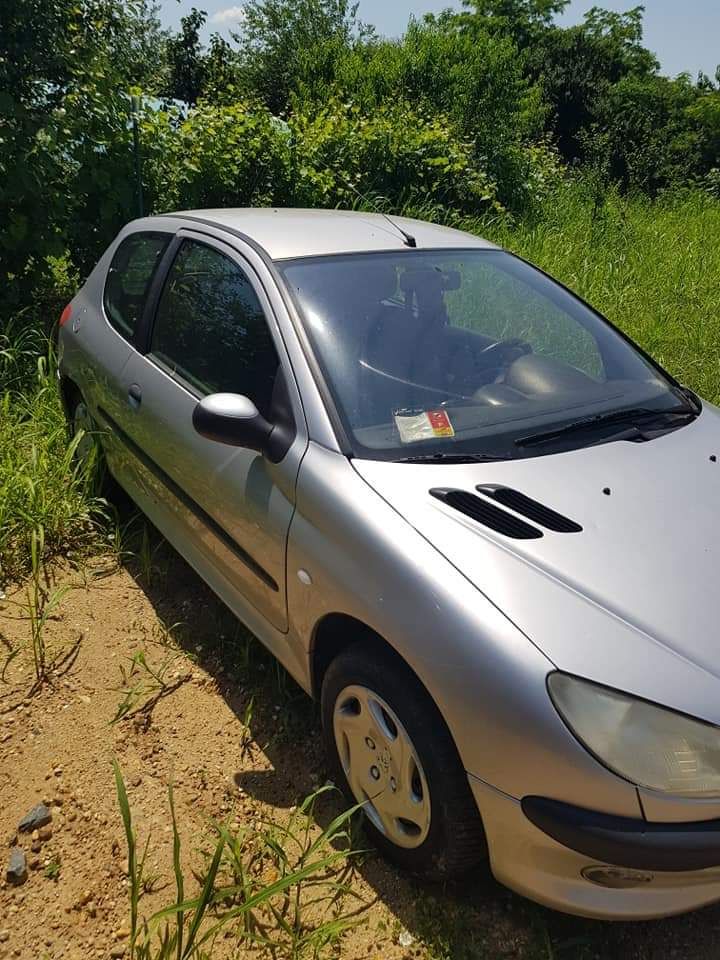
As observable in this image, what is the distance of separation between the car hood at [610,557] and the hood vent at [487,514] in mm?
21

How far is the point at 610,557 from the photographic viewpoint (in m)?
1.64

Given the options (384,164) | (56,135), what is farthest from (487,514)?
(384,164)

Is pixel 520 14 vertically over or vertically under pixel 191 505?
over

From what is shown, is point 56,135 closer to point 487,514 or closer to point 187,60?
point 487,514

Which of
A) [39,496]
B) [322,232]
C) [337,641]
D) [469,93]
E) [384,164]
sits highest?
[469,93]

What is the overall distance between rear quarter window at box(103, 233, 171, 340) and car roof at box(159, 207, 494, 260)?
20 centimetres

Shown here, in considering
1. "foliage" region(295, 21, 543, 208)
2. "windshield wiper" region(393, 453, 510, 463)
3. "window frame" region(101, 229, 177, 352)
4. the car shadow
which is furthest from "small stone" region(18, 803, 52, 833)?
"foliage" region(295, 21, 543, 208)

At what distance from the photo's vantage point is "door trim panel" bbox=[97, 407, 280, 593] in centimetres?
216

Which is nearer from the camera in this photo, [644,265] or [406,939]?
[406,939]

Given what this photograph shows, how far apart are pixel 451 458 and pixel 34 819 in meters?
1.54

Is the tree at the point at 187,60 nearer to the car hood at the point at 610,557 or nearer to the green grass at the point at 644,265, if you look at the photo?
the green grass at the point at 644,265

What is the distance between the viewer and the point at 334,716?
193 centimetres

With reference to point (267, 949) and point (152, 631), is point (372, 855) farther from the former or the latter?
point (152, 631)

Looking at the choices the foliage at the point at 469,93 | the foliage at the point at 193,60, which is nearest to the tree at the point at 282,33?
the foliage at the point at 193,60
